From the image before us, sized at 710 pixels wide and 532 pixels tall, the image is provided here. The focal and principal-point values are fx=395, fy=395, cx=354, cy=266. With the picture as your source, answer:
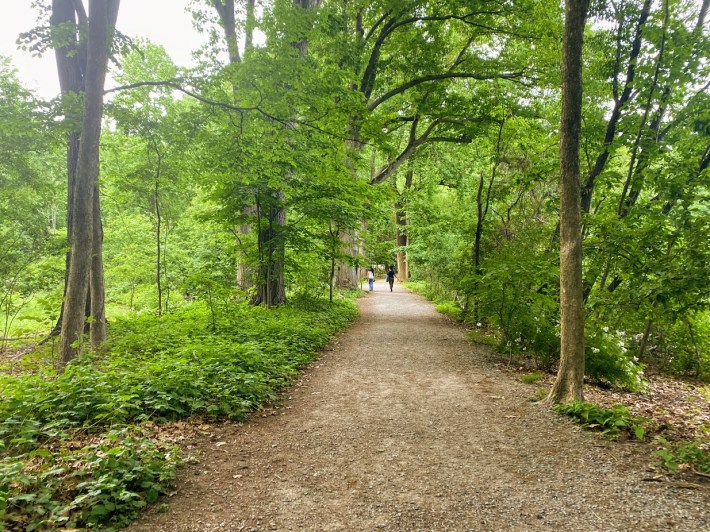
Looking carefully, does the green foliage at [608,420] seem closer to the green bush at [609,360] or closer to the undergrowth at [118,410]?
the green bush at [609,360]

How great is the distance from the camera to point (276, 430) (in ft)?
15.2

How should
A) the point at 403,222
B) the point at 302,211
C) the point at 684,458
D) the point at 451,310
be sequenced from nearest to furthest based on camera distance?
the point at 684,458 < the point at 302,211 < the point at 451,310 < the point at 403,222

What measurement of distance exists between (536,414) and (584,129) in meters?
6.79

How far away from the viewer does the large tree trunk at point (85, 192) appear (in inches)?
245

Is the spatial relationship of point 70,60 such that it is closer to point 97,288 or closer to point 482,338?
point 97,288

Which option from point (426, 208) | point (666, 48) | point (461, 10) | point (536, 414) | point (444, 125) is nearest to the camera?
point (536, 414)

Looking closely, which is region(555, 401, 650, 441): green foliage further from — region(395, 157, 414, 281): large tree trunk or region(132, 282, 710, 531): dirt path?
region(395, 157, 414, 281): large tree trunk

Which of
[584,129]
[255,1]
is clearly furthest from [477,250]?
[255,1]

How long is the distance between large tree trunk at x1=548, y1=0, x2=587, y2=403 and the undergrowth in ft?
13.4

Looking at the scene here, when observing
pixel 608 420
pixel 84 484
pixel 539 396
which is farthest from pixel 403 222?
pixel 84 484

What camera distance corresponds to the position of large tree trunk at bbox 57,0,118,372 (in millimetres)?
6216

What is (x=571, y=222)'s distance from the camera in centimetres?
505

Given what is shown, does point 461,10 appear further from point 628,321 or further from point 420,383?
point 420,383

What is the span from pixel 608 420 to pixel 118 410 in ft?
17.2
